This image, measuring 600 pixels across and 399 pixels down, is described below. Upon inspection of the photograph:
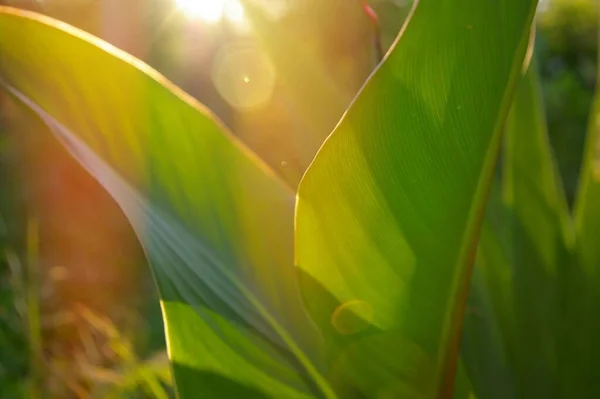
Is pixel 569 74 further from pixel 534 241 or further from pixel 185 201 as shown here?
pixel 185 201

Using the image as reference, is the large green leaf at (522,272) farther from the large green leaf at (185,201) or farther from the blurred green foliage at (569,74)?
the blurred green foliage at (569,74)

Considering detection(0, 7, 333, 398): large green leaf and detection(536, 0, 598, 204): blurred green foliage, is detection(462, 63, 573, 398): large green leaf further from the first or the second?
detection(536, 0, 598, 204): blurred green foliage

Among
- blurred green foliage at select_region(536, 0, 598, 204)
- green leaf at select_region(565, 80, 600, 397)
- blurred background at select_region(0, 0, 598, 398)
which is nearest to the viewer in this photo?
green leaf at select_region(565, 80, 600, 397)

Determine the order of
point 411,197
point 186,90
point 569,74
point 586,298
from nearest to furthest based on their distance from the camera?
point 411,197 < point 586,298 < point 186,90 < point 569,74

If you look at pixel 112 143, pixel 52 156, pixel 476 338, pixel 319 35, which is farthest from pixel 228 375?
pixel 52 156

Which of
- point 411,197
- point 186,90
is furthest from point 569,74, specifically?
point 411,197

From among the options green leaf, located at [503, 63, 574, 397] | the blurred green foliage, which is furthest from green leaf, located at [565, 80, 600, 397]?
the blurred green foliage
